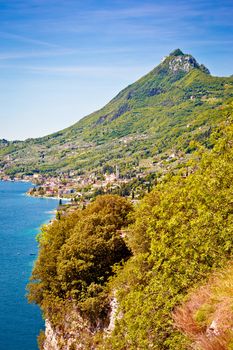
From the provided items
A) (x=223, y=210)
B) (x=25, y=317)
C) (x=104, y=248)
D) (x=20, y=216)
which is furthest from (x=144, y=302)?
(x=20, y=216)

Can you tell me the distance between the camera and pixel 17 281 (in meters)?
80.1

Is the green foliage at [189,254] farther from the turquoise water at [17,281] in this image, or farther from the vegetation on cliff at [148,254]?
the turquoise water at [17,281]

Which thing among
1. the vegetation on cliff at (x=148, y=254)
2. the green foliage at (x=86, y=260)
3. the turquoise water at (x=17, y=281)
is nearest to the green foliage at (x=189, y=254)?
the vegetation on cliff at (x=148, y=254)

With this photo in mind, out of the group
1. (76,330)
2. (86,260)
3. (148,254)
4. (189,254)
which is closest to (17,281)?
(86,260)

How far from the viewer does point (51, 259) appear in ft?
119

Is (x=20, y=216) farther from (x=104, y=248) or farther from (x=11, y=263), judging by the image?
(x=104, y=248)

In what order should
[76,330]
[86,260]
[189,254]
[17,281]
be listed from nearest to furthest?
1. [189,254]
2. [76,330]
3. [86,260]
4. [17,281]

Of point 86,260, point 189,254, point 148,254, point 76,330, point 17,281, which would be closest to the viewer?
point 189,254

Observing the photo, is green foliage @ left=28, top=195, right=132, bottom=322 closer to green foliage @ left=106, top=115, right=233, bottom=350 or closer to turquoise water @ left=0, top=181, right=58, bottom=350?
green foliage @ left=106, top=115, right=233, bottom=350

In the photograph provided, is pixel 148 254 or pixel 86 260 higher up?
pixel 148 254

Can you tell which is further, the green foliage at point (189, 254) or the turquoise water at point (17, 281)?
the turquoise water at point (17, 281)

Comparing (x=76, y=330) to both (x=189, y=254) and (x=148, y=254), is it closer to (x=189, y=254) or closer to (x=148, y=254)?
(x=148, y=254)

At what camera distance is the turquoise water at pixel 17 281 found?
5666cm

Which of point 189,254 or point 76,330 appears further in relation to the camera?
point 76,330
